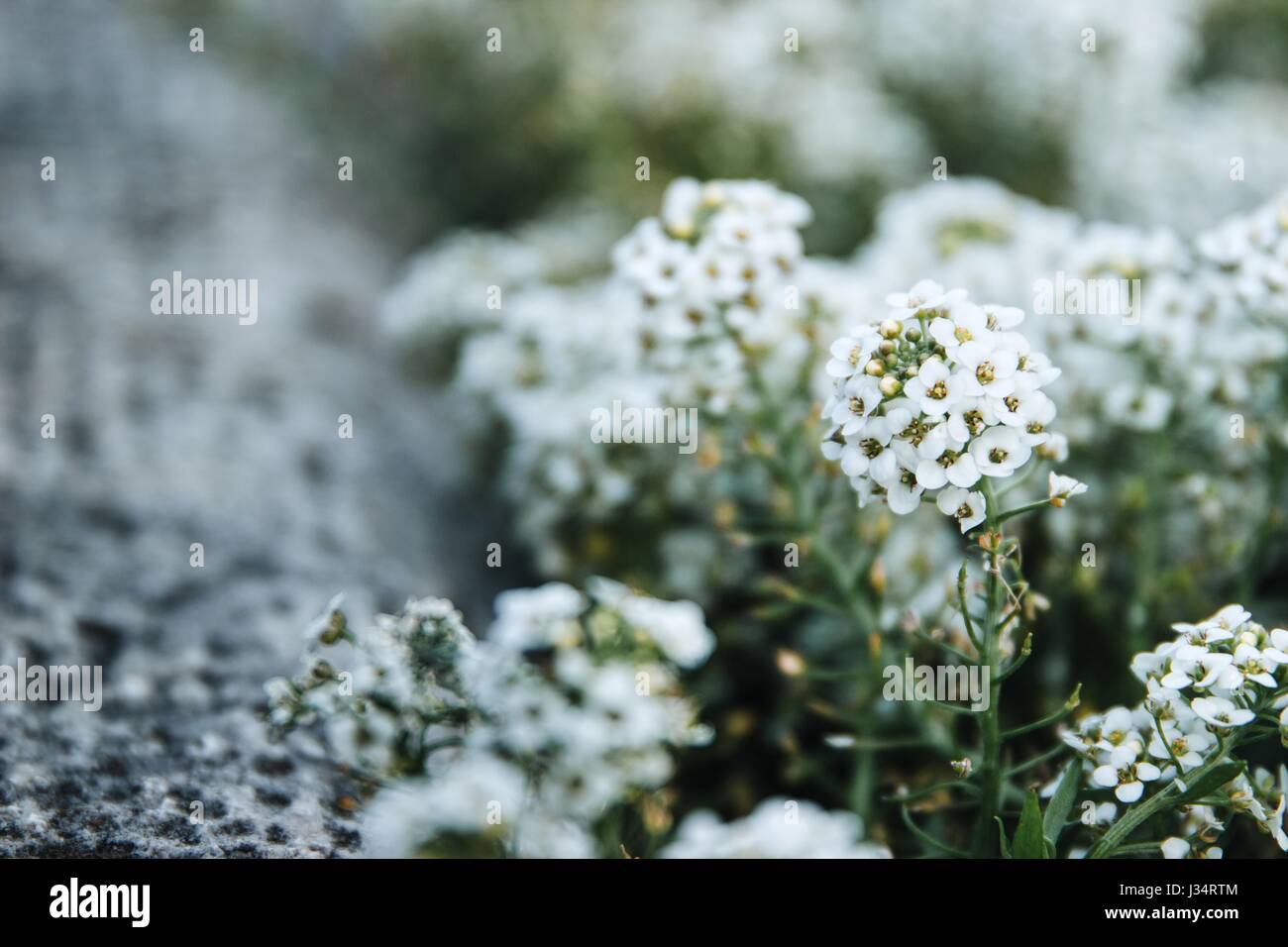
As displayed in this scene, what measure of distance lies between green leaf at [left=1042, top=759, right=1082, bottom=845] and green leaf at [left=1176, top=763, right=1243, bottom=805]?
4.5 inches

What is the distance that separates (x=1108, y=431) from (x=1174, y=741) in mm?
899

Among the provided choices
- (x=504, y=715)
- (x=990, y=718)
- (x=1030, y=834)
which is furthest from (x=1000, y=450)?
(x=504, y=715)

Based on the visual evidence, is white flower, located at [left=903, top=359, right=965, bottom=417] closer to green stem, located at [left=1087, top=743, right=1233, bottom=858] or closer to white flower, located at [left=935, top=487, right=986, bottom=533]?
white flower, located at [left=935, top=487, right=986, bottom=533]

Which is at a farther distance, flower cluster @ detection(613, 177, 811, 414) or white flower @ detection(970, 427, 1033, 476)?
flower cluster @ detection(613, 177, 811, 414)

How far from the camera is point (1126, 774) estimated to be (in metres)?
1.15

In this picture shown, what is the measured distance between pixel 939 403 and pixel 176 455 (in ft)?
5.79

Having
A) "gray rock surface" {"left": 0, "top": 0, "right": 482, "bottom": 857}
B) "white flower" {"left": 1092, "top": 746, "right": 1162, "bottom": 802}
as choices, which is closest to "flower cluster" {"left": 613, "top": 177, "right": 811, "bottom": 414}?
"white flower" {"left": 1092, "top": 746, "right": 1162, "bottom": 802}

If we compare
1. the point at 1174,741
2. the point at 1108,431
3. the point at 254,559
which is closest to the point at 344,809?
the point at 254,559

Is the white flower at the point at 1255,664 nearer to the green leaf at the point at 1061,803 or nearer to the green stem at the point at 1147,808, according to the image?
the green stem at the point at 1147,808

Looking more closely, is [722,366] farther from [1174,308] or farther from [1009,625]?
[1174,308]

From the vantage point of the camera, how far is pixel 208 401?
2363 millimetres

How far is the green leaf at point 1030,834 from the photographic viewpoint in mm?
1138

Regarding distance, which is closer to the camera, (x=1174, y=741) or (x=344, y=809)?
(x=1174, y=741)

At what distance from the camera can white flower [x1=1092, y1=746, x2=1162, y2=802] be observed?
3.65 ft
